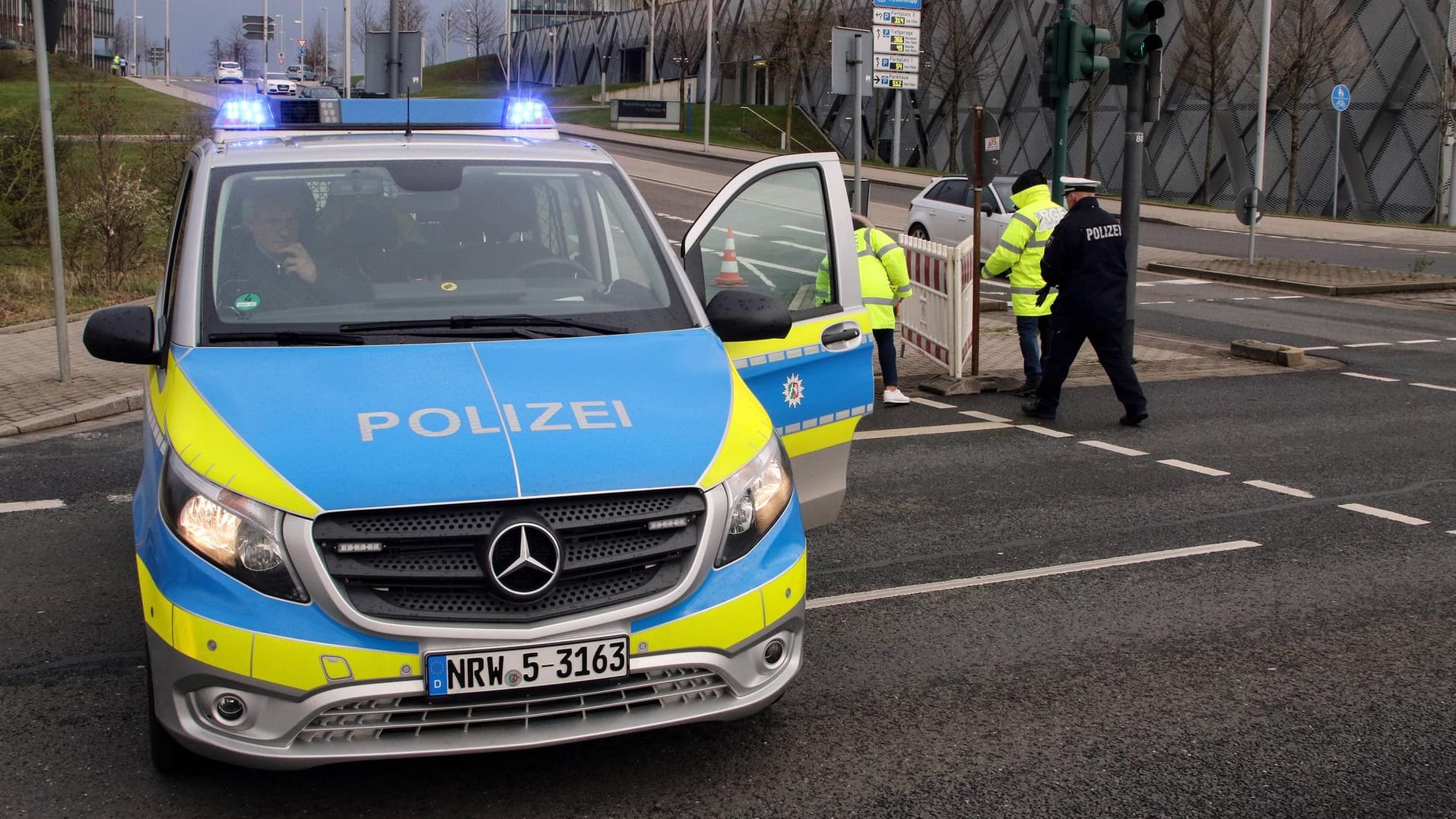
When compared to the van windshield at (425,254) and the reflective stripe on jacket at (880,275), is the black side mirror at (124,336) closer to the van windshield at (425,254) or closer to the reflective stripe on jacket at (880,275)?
the van windshield at (425,254)

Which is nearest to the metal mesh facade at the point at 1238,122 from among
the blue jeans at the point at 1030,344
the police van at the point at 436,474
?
the blue jeans at the point at 1030,344

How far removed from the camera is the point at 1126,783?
4207 mm

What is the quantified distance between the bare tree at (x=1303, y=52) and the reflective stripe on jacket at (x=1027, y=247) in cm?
3151

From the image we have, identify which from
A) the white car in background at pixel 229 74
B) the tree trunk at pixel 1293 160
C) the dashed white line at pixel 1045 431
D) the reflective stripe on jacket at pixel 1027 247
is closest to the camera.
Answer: the dashed white line at pixel 1045 431

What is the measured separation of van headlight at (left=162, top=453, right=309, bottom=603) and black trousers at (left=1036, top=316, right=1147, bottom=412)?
765 centimetres

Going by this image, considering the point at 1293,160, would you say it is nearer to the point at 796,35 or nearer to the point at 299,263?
the point at 796,35

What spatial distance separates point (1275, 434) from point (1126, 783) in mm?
6590

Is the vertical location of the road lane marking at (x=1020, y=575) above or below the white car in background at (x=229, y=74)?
below

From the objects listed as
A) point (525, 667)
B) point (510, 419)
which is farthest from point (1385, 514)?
point (525, 667)

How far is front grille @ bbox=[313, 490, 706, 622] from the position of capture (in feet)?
12.1

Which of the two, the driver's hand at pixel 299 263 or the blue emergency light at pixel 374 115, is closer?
the driver's hand at pixel 299 263

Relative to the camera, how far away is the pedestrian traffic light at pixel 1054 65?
13.9m

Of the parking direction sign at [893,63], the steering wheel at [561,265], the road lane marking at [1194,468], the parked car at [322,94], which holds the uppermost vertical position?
the parking direction sign at [893,63]

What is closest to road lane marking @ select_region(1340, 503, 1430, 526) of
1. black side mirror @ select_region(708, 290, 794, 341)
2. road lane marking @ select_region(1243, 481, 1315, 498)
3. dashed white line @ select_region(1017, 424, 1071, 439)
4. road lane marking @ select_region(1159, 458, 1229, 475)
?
road lane marking @ select_region(1243, 481, 1315, 498)
